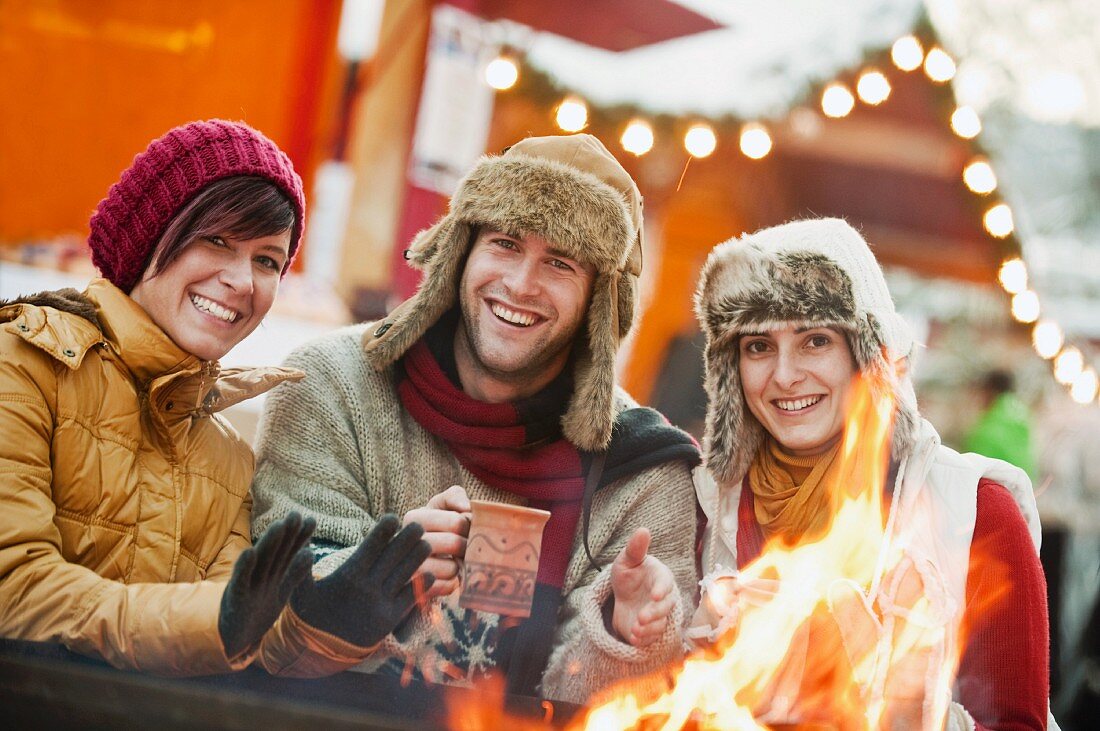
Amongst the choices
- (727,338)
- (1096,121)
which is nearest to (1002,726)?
(727,338)

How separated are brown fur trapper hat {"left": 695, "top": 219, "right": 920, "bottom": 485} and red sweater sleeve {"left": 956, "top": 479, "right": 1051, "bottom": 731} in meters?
0.30

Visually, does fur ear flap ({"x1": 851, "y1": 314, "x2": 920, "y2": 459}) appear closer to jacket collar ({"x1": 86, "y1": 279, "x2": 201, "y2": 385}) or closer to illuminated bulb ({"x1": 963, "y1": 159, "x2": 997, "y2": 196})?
jacket collar ({"x1": 86, "y1": 279, "x2": 201, "y2": 385})

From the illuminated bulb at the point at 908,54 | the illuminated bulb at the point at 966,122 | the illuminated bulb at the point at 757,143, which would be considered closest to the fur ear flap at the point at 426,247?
the illuminated bulb at the point at 757,143

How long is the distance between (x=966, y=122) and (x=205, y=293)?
4052 millimetres

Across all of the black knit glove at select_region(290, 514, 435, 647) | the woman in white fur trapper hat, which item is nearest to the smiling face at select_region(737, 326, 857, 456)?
the woman in white fur trapper hat

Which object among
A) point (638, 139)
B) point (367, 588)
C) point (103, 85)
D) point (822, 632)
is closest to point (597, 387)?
point (822, 632)

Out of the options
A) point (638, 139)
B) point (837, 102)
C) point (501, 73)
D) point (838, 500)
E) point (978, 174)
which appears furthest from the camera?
point (978, 174)

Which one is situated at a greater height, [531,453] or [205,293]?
[205,293]

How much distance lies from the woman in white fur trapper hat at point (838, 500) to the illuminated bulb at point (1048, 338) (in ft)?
9.65

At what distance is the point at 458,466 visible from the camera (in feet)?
9.16

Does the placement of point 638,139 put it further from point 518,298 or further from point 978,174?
point 978,174

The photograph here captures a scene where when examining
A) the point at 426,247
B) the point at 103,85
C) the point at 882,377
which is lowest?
the point at 882,377

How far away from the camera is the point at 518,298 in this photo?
8.90 feet

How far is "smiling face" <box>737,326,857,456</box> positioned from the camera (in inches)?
101
